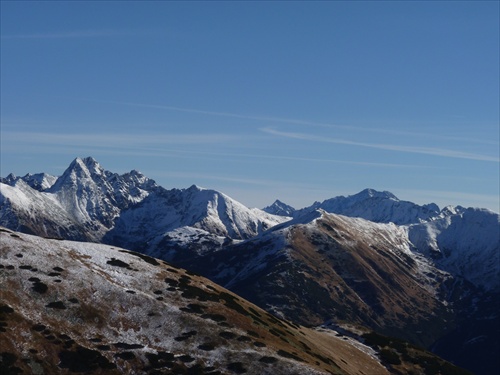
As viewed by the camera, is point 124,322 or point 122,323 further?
point 124,322

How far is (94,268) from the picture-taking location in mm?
124188

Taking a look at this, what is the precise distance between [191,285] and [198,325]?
20397 millimetres

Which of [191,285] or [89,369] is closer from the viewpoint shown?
[89,369]

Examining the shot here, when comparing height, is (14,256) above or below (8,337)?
above

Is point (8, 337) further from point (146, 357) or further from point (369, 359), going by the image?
point (369, 359)

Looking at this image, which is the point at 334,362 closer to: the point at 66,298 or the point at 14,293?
the point at 66,298

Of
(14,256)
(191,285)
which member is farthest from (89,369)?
(191,285)

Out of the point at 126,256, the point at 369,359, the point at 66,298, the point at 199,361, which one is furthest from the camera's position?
the point at 369,359

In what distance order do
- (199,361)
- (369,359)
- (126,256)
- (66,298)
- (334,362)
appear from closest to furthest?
1. (199,361)
2. (66,298)
3. (334,362)
4. (126,256)
5. (369,359)

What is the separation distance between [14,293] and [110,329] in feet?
50.7

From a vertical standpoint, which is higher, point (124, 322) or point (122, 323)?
point (124, 322)

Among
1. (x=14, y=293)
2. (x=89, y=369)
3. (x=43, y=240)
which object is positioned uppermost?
(x=43, y=240)

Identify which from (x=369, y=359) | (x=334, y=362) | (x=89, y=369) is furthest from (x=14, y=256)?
(x=369, y=359)

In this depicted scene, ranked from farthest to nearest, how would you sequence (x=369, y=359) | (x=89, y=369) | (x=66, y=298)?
1. (x=369, y=359)
2. (x=66, y=298)
3. (x=89, y=369)
